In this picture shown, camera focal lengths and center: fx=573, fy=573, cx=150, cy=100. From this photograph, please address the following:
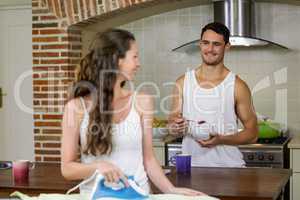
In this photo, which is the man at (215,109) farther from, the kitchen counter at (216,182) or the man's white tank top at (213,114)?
the kitchen counter at (216,182)

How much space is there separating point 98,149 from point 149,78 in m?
3.54

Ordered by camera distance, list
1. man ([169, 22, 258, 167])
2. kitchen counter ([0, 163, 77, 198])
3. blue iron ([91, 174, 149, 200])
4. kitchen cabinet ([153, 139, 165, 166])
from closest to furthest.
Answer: blue iron ([91, 174, 149, 200])
kitchen counter ([0, 163, 77, 198])
man ([169, 22, 258, 167])
kitchen cabinet ([153, 139, 165, 166])

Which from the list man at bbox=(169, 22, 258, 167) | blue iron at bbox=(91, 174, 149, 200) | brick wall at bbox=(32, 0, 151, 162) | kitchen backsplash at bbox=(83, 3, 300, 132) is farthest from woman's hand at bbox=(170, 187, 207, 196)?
kitchen backsplash at bbox=(83, 3, 300, 132)

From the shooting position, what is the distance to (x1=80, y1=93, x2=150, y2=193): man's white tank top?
2396 mm

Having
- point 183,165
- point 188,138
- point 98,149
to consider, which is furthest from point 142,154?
point 188,138

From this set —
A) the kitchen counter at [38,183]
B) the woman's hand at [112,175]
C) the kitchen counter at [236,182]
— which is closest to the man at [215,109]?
the kitchen counter at [236,182]

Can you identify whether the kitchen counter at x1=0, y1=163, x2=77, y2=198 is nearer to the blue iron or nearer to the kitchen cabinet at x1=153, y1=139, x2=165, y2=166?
the blue iron

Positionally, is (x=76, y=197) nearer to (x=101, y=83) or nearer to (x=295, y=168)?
(x=101, y=83)

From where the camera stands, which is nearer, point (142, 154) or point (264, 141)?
point (142, 154)

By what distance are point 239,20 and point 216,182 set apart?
265 centimetres

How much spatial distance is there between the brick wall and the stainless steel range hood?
1.03 metres

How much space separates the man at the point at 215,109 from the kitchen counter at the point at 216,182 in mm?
261

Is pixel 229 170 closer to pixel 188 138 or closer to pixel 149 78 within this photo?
pixel 188 138

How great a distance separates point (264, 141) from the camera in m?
5.10
